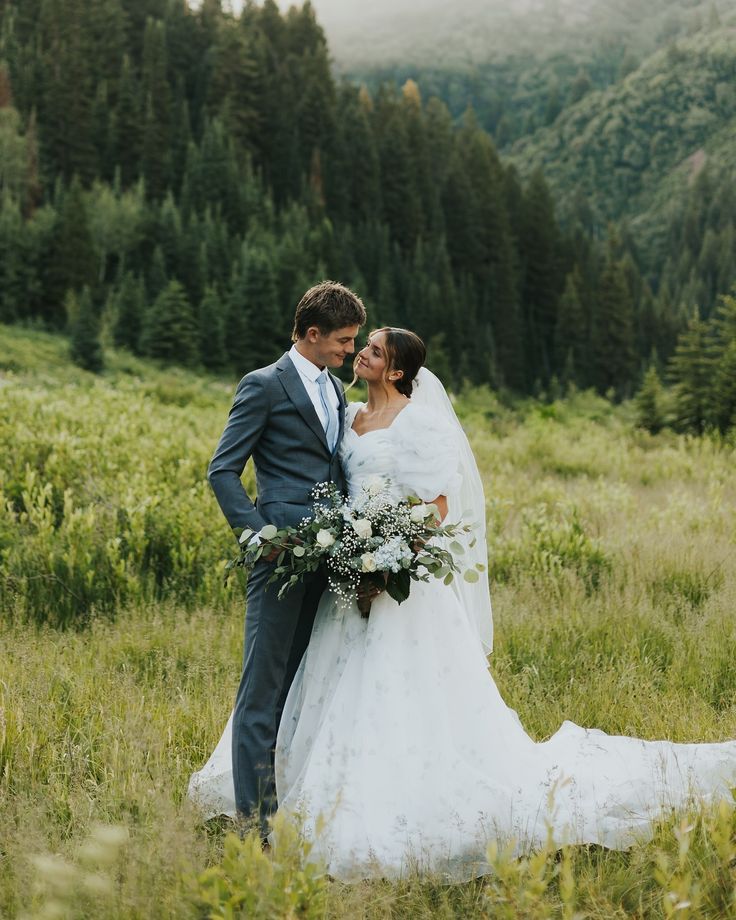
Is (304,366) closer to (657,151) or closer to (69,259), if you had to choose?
(69,259)

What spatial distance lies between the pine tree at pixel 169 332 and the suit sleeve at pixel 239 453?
38.1 metres

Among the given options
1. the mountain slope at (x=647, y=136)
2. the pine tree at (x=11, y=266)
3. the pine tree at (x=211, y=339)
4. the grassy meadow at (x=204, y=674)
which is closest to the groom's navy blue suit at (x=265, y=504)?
the grassy meadow at (x=204, y=674)

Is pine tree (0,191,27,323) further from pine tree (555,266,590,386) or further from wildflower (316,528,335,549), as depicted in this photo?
wildflower (316,528,335,549)

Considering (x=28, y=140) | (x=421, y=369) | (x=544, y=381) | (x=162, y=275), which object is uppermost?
(x=28, y=140)

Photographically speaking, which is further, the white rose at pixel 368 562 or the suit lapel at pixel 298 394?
the suit lapel at pixel 298 394

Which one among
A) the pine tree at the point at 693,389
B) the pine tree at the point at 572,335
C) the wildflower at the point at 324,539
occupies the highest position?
the wildflower at the point at 324,539

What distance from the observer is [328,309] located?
4.05 metres

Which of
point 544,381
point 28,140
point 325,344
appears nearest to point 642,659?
point 325,344

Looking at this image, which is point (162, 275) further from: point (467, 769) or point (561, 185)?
point (561, 185)

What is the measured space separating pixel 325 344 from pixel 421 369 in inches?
25.1

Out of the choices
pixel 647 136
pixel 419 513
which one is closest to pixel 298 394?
pixel 419 513

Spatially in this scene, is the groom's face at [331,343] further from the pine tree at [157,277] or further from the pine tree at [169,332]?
the pine tree at [157,277]

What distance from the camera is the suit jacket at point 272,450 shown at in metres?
3.90

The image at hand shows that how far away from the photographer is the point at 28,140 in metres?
54.1
